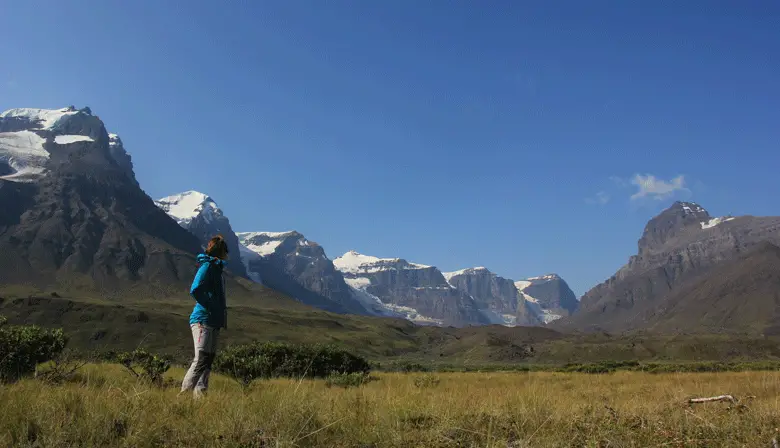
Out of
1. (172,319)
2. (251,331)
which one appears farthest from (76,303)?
(251,331)

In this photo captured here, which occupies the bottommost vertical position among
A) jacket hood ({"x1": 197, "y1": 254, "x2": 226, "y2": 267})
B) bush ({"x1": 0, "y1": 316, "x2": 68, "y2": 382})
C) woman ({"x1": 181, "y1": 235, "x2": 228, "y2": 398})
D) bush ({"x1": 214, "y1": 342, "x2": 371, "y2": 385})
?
bush ({"x1": 214, "y1": 342, "x2": 371, "y2": 385})

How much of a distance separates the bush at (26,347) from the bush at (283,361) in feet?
15.1

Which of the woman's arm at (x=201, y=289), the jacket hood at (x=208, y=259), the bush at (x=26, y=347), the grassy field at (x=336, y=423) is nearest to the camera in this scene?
the grassy field at (x=336, y=423)

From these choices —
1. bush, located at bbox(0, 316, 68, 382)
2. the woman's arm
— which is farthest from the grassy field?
bush, located at bbox(0, 316, 68, 382)

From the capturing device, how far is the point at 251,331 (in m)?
186

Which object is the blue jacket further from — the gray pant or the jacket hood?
the gray pant

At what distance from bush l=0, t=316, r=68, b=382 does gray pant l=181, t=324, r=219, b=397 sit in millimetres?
4123

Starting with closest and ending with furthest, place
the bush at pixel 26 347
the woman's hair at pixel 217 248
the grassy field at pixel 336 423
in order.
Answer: the grassy field at pixel 336 423 < the woman's hair at pixel 217 248 < the bush at pixel 26 347

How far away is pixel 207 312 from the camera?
30.6 ft

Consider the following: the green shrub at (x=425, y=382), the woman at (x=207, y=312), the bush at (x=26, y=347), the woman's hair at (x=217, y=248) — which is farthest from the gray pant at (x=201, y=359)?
the green shrub at (x=425, y=382)

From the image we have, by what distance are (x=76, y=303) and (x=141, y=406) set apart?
19242 cm

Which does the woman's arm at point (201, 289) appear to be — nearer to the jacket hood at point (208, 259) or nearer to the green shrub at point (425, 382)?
the jacket hood at point (208, 259)

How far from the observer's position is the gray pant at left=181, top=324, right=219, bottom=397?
853 cm

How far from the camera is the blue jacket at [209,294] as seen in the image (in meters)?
9.26
